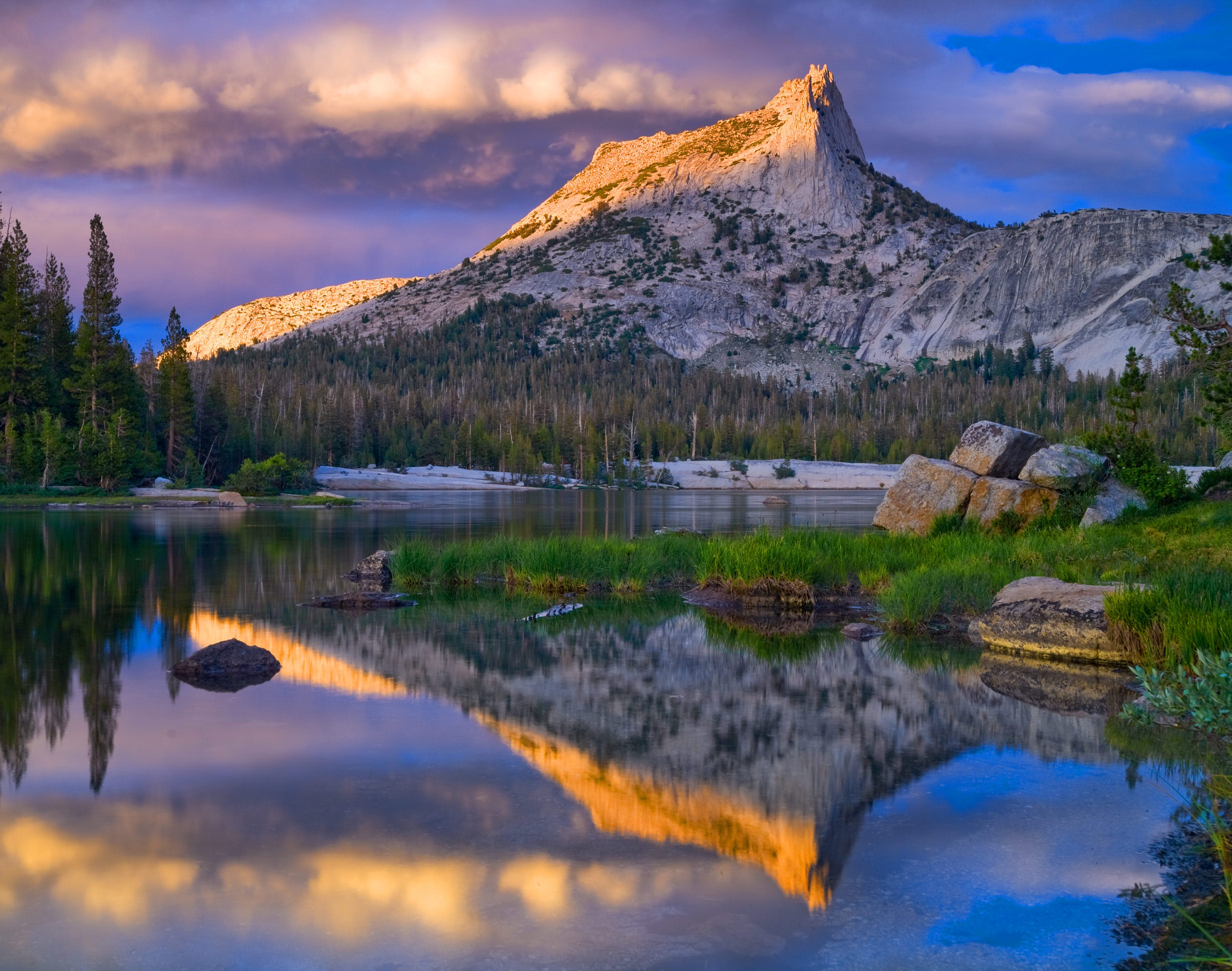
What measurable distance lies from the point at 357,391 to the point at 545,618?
129 metres

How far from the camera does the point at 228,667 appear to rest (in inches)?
585

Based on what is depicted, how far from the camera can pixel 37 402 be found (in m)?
75.9

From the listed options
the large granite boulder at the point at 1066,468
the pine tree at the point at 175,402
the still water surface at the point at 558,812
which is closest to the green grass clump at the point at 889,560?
the large granite boulder at the point at 1066,468

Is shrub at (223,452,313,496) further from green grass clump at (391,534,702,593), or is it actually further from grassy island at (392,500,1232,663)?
green grass clump at (391,534,702,593)

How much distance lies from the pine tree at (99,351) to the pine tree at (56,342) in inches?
42.2

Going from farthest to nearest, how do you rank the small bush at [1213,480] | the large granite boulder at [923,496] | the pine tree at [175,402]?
the pine tree at [175,402] < the large granite boulder at [923,496] < the small bush at [1213,480]

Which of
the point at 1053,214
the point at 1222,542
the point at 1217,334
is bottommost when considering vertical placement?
the point at 1222,542

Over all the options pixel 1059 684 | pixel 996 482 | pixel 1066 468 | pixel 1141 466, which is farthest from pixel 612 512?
pixel 1059 684

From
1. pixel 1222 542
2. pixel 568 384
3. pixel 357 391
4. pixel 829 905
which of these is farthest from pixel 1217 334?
pixel 568 384

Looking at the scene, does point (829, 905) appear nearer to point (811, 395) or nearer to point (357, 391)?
point (357, 391)

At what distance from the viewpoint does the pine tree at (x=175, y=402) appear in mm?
86125

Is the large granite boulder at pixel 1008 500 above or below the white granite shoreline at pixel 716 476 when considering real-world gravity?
above

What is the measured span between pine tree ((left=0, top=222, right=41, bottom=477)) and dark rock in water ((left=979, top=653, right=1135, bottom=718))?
7319 cm

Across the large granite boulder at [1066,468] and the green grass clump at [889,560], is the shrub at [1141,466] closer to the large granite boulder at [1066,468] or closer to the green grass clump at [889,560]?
the large granite boulder at [1066,468]
